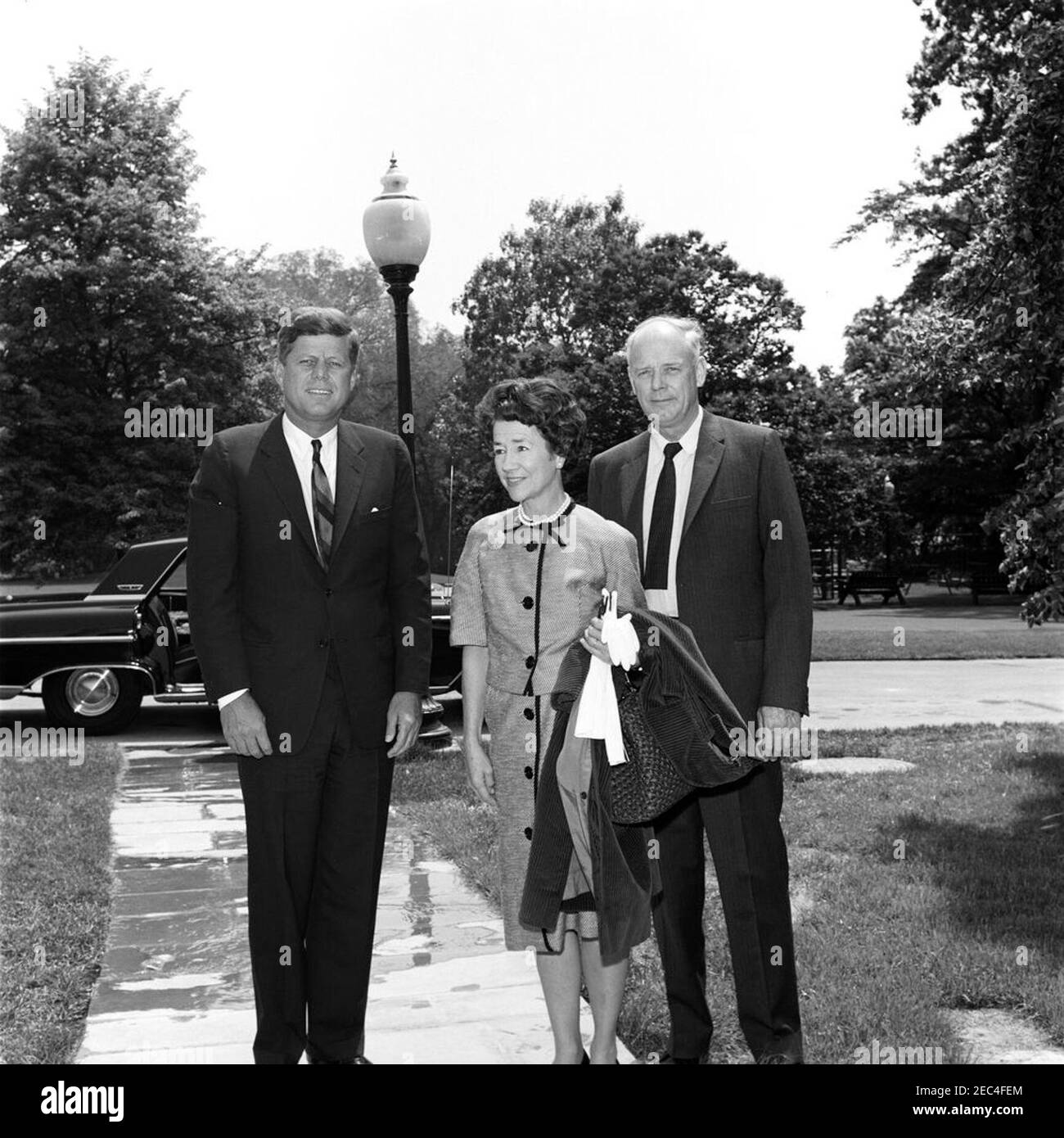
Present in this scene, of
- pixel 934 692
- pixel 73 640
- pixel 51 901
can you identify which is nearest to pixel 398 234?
pixel 73 640

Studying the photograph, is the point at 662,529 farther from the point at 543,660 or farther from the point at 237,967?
the point at 237,967

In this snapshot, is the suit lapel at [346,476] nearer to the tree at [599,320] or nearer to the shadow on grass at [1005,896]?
the shadow on grass at [1005,896]

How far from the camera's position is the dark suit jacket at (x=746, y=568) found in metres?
3.93

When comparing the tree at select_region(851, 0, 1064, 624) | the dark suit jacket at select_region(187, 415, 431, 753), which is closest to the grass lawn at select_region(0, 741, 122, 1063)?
the dark suit jacket at select_region(187, 415, 431, 753)

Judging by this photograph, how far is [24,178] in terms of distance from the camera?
109ft

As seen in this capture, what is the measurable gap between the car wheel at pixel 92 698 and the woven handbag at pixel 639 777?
349 inches

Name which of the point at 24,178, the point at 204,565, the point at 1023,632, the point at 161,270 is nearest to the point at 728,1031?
the point at 204,565

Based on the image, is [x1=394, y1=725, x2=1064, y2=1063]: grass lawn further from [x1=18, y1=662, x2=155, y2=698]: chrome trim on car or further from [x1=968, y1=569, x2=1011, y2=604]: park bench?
[x1=968, y1=569, x2=1011, y2=604]: park bench

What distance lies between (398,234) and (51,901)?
19.6 ft

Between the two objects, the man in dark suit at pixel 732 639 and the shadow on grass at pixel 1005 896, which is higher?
the man in dark suit at pixel 732 639

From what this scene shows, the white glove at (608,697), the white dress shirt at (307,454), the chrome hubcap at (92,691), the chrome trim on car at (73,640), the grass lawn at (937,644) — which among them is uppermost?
the white dress shirt at (307,454)

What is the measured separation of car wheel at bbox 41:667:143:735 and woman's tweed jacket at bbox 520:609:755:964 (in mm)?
8763

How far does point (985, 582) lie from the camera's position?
34406 mm

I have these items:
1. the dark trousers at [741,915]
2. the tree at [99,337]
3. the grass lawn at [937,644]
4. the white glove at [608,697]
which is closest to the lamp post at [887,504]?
the grass lawn at [937,644]
